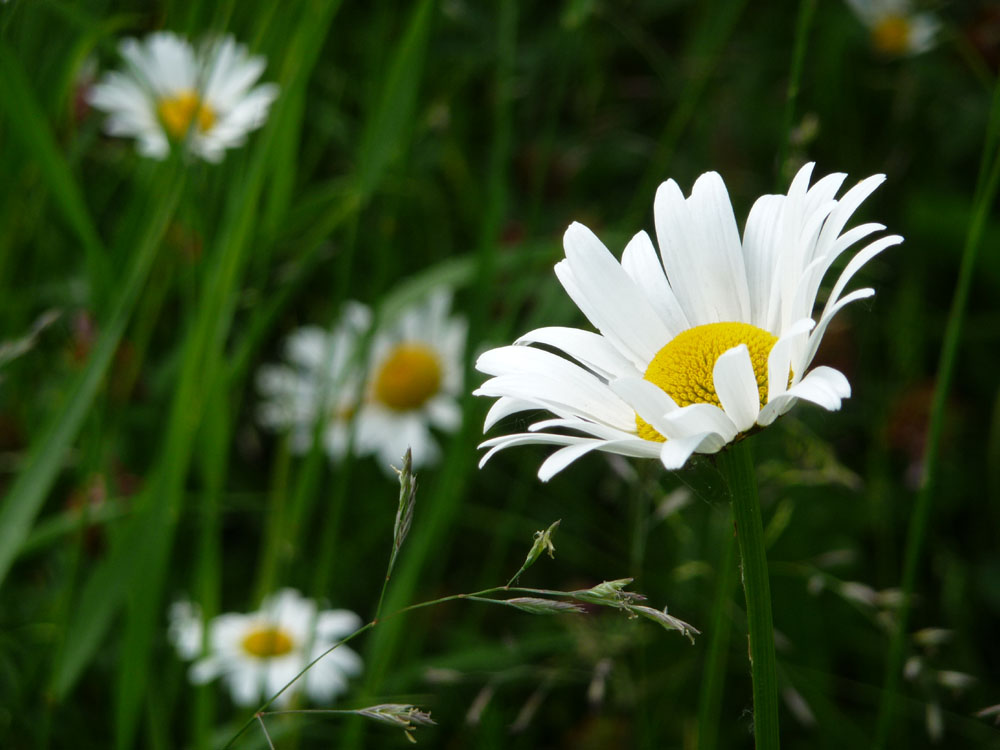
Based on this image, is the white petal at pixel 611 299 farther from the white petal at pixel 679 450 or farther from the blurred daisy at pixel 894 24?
the blurred daisy at pixel 894 24

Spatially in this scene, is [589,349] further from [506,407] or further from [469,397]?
[469,397]

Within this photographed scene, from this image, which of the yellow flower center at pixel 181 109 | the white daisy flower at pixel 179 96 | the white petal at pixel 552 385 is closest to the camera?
the white petal at pixel 552 385

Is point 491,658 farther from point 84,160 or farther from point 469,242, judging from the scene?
point 84,160

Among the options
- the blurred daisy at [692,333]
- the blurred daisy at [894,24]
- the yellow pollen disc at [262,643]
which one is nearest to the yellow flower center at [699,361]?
the blurred daisy at [692,333]

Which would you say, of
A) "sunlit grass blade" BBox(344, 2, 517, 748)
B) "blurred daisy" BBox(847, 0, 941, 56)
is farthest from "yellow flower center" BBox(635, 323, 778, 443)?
"blurred daisy" BBox(847, 0, 941, 56)

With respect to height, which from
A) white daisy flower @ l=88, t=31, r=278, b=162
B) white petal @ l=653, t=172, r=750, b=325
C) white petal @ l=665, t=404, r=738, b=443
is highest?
white daisy flower @ l=88, t=31, r=278, b=162

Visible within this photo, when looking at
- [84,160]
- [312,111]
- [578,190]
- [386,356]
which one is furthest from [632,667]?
[84,160]

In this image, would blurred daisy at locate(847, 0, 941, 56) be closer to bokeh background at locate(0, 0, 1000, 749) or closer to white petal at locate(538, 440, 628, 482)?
bokeh background at locate(0, 0, 1000, 749)

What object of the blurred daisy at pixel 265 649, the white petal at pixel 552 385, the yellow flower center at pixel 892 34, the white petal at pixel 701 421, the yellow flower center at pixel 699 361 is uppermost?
the yellow flower center at pixel 892 34
